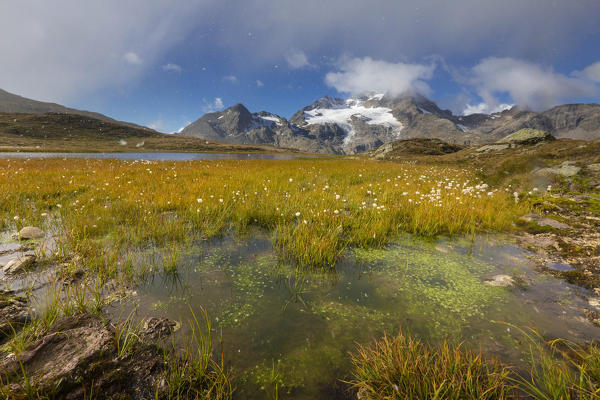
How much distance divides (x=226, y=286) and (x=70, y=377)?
2091 mm

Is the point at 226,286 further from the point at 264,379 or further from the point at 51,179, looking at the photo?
the point at 51,179

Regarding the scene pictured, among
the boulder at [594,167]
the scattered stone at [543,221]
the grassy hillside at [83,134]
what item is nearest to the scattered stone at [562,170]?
the boulder at [594,167]

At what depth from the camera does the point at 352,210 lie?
7.74 meters

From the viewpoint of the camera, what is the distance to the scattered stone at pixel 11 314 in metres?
2.56

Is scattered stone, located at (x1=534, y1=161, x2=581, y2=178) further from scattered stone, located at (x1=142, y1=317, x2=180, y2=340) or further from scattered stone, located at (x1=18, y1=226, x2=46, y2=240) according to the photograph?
scattered stone, located at (x1=18, y1=226, x2=46, y2=240)

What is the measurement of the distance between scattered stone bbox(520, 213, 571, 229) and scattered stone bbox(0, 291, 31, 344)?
36.3 feet

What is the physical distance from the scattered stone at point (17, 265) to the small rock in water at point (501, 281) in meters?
8.06

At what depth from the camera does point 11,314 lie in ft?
9.23

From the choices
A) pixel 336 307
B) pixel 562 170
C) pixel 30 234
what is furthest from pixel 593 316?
pixel 562 170

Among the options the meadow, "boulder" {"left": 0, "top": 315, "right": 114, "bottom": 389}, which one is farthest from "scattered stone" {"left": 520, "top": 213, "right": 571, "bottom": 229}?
A: "boulder" {"left": 0, "top": 315, "right": 114, "bottom": 389}

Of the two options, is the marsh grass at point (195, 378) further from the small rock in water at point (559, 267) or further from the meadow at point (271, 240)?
the small rock in water at point (559, 267)

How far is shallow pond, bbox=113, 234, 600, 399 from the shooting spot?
2.50 meters

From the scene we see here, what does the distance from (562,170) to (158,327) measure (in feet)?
52.7

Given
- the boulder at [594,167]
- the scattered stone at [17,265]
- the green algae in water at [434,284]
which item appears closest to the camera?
the green algae in water at [434,284]
